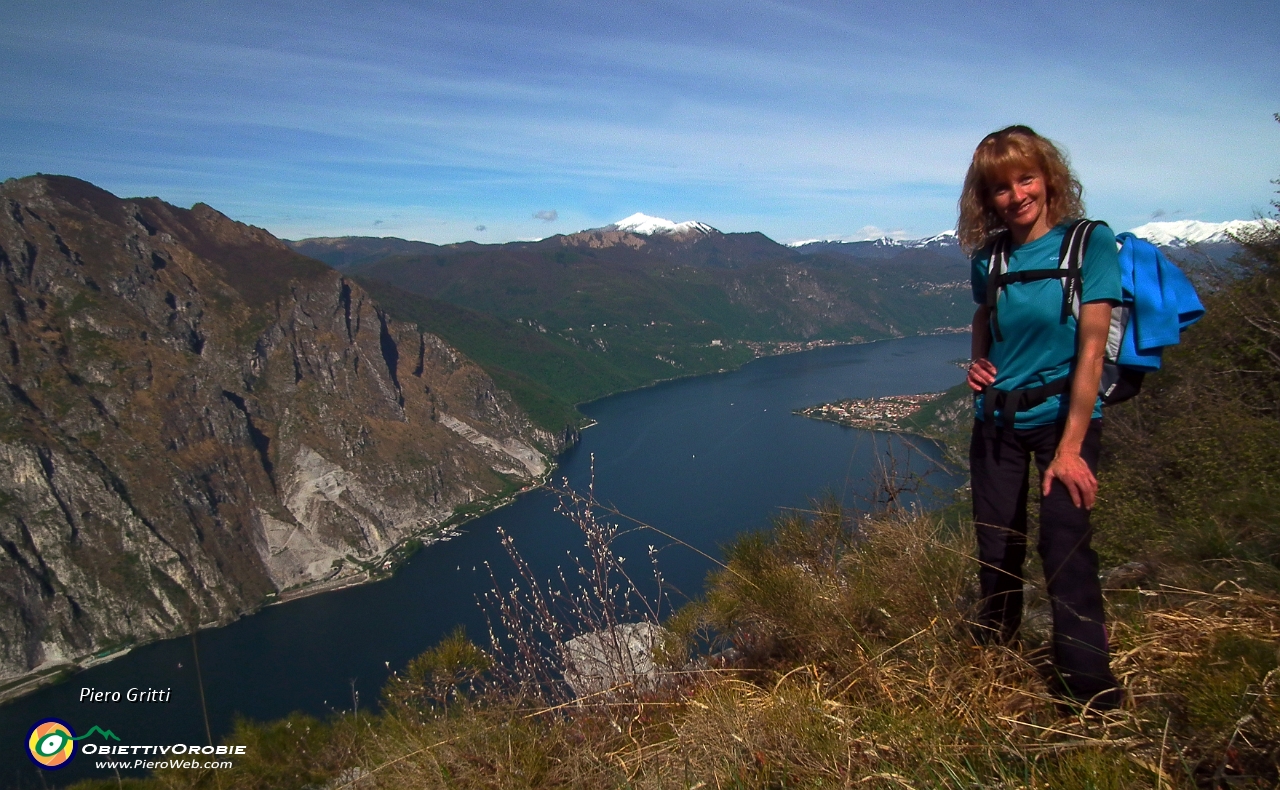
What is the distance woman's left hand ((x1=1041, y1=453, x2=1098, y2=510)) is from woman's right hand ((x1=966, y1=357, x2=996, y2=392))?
0.33 meters

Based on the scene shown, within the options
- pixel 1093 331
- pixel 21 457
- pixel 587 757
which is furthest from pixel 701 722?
pixel 21 457

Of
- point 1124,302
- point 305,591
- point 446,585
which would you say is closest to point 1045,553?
point 1124,302

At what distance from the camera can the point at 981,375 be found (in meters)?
2.07

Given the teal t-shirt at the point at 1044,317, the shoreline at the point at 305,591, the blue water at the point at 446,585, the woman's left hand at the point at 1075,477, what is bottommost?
the shoreline at the point at 305,591

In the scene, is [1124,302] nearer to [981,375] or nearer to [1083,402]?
[1083,402]

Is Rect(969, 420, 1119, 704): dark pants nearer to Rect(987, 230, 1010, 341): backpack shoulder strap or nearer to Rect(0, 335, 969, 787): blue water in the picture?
Rect(987, 230, 1010, 341): backpack shoulder strap

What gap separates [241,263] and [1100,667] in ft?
457

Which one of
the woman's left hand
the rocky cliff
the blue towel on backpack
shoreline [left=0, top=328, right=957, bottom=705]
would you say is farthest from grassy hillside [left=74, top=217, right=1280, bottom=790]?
the rocky cliff

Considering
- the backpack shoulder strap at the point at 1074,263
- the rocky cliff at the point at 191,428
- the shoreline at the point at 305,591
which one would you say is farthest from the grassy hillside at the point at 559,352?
the backpack shoulder strap at the point at 1074,263

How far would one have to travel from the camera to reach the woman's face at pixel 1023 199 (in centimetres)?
190

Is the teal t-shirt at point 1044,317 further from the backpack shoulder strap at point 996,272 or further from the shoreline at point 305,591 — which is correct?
the shoreline at point 305,591

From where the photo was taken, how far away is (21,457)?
72562 mm

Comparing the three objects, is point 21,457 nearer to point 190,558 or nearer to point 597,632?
point 190,558

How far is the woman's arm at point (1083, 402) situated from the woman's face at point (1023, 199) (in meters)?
0.32
